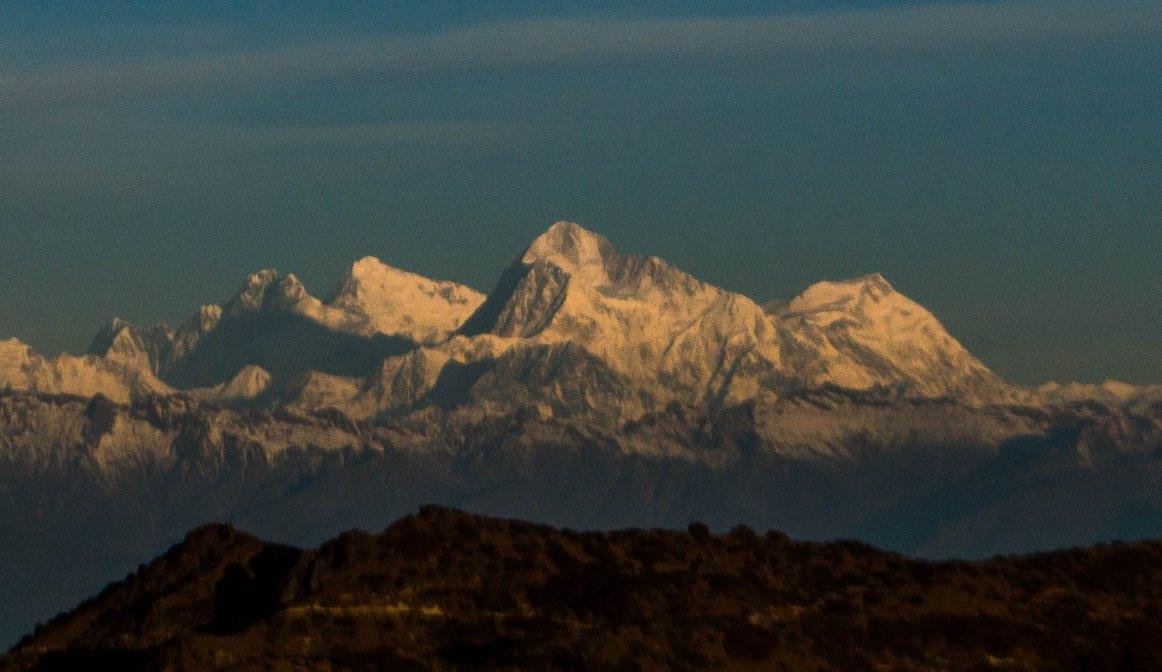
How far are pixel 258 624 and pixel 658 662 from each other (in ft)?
56.7

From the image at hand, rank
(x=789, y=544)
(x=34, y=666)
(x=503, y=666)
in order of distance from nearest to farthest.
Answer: (x=503, y=666) < (x=34, y=666) < (x=789, y=544)

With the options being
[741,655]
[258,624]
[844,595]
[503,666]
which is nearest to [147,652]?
[258,624]

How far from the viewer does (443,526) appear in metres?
143

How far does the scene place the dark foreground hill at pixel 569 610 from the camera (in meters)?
120

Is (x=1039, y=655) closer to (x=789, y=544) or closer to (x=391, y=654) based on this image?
(x=789, y=544)

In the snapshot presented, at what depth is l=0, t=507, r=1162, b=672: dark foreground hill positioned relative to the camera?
392ft

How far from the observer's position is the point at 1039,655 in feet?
460

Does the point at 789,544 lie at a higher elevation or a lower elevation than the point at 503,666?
higher

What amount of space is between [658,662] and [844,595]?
27.3 m

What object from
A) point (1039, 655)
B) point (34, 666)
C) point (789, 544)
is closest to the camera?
point (34, 666)

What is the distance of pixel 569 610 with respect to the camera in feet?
438

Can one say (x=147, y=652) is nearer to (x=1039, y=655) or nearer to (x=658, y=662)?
(x=658, y=662)

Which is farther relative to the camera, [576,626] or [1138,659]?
[1138,659]

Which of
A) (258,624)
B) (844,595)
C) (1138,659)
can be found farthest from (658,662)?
(1138,659)
